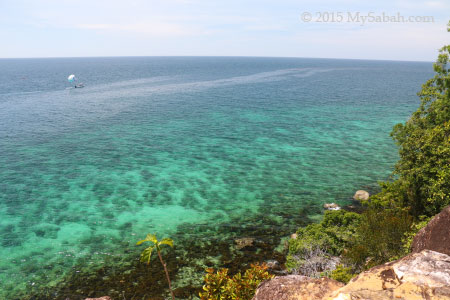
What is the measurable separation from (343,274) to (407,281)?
1260cm

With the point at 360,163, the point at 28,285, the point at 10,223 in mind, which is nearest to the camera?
the point at 28,285

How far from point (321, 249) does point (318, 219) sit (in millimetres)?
9687

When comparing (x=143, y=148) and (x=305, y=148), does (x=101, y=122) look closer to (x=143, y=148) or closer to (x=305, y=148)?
(x=143, y=148)

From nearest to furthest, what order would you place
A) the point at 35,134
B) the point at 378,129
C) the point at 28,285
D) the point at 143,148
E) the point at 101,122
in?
the point at 28,285, the point at 143,148, the point at 35,134, the point at 378,129, the point at 101,122

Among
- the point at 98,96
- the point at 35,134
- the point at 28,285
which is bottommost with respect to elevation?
the point at 28,285

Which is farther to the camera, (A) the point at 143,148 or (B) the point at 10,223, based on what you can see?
(A) the point at 143,148

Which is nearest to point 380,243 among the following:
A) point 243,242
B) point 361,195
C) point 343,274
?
point 343,274

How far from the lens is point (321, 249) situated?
89.5 feet

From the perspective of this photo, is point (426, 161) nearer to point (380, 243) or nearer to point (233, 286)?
point (380, 243)

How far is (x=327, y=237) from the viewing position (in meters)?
27.9

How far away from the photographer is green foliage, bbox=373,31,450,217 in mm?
25391

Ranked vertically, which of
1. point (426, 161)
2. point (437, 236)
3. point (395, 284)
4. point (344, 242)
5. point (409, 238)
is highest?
point (426, 161)

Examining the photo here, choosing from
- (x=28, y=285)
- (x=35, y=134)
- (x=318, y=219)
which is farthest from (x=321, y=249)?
(x=35, y=134)

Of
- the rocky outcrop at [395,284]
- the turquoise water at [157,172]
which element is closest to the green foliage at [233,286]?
the rocky outcrop at [395,284]
